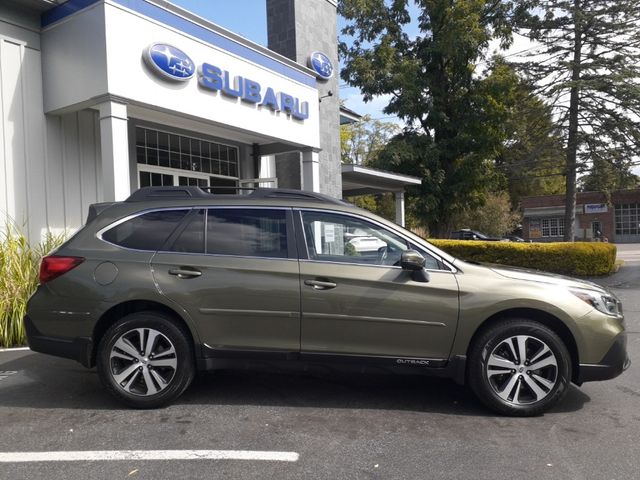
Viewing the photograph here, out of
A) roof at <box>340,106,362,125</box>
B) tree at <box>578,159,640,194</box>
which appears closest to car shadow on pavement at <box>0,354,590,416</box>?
roof at <box>340,106,362,125</box>

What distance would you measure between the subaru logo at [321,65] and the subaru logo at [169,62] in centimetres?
454

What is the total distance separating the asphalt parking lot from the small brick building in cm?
4698

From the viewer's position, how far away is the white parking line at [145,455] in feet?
10.8

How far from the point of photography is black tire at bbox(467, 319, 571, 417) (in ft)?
12.8

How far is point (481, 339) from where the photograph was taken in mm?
3953

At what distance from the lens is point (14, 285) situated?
6.42 metres

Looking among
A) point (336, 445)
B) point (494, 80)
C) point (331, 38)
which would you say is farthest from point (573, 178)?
point (336, 445)

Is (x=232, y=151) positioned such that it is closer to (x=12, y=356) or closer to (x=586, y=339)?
(x=12, y=356)

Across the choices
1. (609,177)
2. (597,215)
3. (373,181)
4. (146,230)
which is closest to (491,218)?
(597,215)

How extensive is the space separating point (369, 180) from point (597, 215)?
39.4 meters

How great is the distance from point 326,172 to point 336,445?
32.7ft

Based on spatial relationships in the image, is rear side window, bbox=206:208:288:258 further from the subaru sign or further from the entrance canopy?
the entrance canopy

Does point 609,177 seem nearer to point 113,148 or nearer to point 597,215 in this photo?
point 113,148

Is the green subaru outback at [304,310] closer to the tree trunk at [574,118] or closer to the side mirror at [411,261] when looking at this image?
the side mirror at [411,261]
